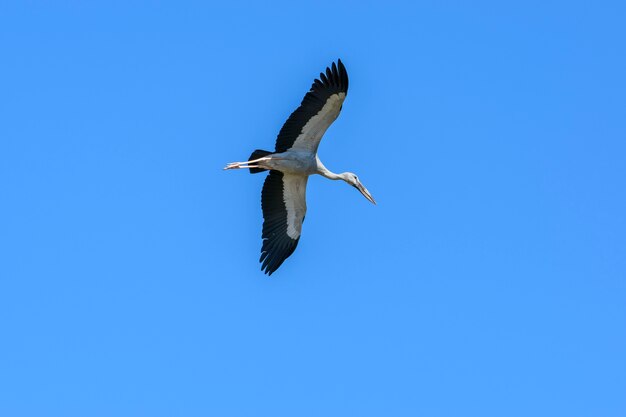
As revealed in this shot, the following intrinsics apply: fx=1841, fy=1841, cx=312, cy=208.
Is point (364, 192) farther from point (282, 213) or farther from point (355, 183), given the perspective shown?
point (282, 213)

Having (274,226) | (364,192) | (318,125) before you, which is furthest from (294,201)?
(364,192)

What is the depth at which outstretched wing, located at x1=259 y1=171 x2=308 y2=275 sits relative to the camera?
35625mm

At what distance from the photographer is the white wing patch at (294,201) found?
1410 inches

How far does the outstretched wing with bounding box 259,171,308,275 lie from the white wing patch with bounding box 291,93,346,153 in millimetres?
743

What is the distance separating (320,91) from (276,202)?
2.73m

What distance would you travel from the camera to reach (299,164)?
35.4m

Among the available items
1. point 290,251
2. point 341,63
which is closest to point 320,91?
point 341,63

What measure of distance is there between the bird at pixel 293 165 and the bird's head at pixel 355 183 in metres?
0.50

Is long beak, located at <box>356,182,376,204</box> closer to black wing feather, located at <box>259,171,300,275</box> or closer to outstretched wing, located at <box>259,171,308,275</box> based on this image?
outstretched wing, located at <box>259,171,308,275</box>

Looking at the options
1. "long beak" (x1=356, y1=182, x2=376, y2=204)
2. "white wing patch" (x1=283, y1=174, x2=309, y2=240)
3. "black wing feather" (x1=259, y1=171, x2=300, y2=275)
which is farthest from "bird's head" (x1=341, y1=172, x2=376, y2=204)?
"black wing feather" (x1=259, y1=171, x2=300, y2=275)

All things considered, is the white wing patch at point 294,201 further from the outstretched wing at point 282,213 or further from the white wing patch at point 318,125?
the white wing patch at point 318,125

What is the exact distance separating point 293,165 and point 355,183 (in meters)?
2.29

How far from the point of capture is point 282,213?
35.9 m

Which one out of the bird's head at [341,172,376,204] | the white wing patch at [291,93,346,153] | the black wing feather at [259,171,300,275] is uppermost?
the bird's head at [341,172,376,204]
